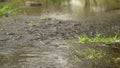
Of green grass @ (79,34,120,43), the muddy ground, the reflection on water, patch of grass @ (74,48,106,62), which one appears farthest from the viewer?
the reflection on water

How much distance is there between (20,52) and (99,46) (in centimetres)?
240

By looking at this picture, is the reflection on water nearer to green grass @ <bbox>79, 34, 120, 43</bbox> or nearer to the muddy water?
the muddy water

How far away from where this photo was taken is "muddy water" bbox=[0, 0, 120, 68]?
7602 mm

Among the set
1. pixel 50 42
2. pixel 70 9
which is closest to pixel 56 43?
pixel 50 42

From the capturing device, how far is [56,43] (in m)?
9.52

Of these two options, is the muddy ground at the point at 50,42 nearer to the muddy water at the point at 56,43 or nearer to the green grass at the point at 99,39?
the muddy water at the point at 56,43

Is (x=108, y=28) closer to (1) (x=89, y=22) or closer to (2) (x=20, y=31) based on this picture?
(1) (x=89, y=22)

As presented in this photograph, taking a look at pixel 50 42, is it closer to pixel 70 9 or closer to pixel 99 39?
pixel 99 39

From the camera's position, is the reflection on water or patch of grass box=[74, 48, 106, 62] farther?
the reflection on water

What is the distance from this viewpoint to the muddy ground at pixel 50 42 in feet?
24.8

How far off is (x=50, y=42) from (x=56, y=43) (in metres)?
0.24

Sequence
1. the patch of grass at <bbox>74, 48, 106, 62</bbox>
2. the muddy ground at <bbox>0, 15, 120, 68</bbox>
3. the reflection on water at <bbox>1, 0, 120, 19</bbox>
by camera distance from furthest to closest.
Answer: the reflection on water at <bbox>1, 0, 120, 19</bbox> < the patch of grass at <bbox>74, 48, 106, 62</bbox> < the muddy ground at <bbox>0, 15, 120, 68</bbox>

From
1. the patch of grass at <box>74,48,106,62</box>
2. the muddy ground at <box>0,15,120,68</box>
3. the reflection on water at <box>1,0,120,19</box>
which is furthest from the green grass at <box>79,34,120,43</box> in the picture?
the reflection on water at <box>1,0,120,19</box>

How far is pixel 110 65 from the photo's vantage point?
23.6 feet
